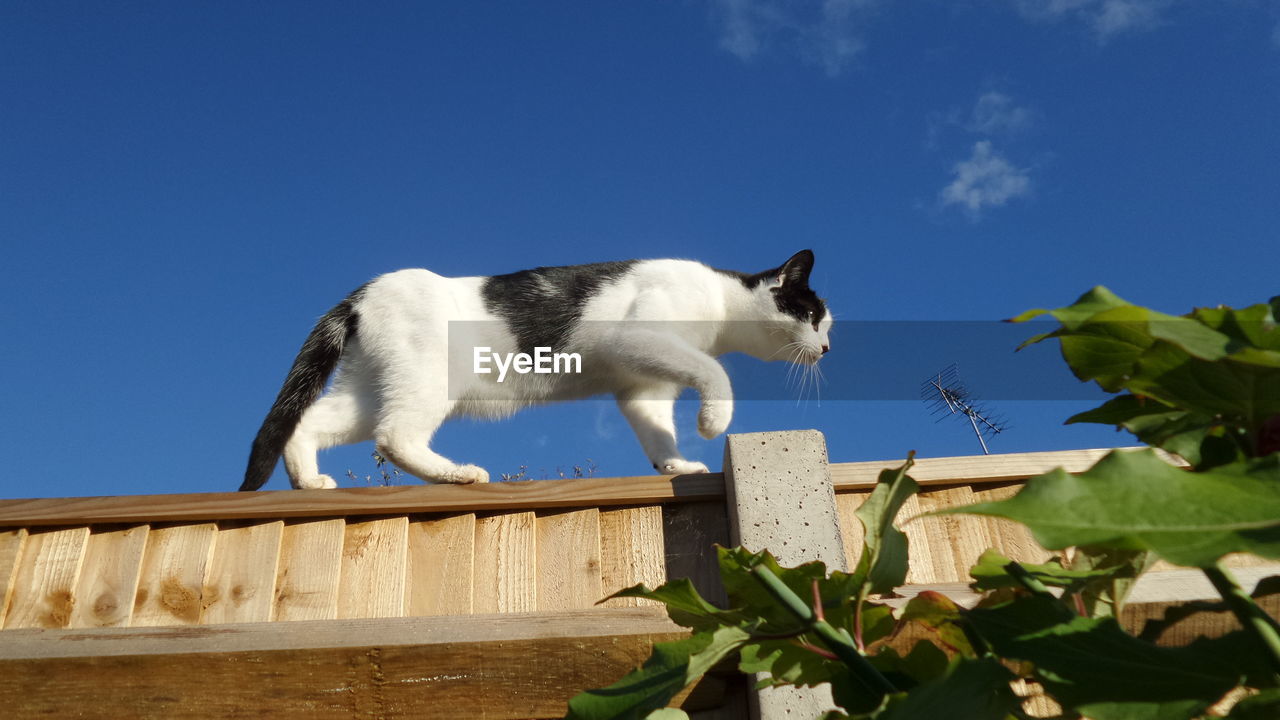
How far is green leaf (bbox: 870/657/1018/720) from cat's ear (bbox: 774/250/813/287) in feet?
11.4

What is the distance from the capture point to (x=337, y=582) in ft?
5.37

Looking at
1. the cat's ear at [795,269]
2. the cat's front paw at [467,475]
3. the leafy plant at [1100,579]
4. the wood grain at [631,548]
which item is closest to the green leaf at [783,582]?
the leafy plant at [1100,579]

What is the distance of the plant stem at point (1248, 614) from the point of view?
14.3 inches

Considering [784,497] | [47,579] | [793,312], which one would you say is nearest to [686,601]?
[784,497]

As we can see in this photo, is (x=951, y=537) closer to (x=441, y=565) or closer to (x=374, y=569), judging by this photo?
(x=441, y=565)

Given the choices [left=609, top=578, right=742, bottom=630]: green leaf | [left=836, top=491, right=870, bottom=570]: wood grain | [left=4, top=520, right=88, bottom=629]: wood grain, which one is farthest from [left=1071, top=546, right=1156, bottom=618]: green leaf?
[left=4, top=520, right=88, bottom=629]: wood grain

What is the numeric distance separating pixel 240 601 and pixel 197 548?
156mm

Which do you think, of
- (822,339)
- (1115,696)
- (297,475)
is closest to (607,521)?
(1115,696)

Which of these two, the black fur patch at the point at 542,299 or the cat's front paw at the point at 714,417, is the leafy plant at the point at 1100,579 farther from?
the black fur patch at the point at 542,299

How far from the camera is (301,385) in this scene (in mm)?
2963

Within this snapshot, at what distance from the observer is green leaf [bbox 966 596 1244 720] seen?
0.36m

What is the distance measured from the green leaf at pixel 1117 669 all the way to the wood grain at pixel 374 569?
1.43 meters

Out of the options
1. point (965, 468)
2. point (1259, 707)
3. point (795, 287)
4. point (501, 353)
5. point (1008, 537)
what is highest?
point (795, 287)

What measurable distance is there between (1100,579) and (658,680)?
10.6 inches
